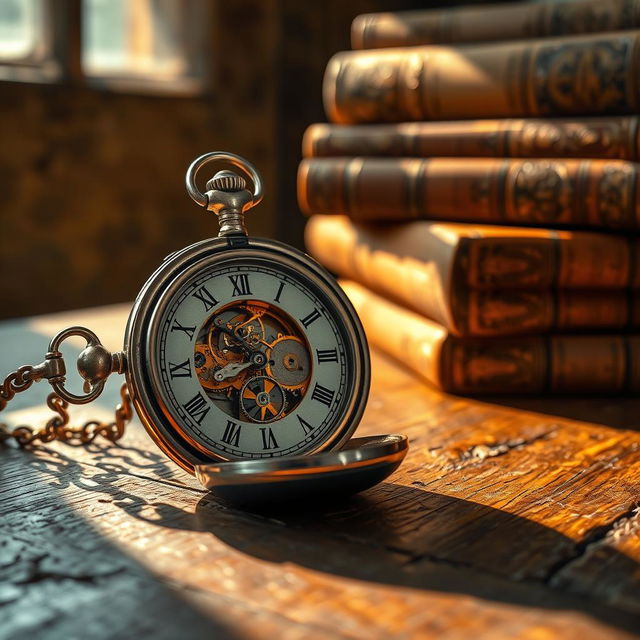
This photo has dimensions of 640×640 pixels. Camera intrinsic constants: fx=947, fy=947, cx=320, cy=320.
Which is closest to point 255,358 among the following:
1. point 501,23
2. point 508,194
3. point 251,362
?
point 251,362

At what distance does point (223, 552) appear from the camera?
2.90 feet

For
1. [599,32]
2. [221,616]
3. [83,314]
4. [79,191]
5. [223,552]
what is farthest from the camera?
[79,191]

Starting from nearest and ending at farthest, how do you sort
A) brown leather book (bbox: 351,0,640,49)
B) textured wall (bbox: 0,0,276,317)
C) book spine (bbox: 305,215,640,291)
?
book spine (bbox: 305,215,640,291)
brown leather book (bbox: 351,0,640,49)
textured wall (bbox: 0,0,276,317)

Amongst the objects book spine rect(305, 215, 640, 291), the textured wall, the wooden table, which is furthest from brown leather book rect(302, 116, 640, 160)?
the textured wall

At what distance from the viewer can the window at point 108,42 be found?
4.35 meters

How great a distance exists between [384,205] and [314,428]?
945 mm

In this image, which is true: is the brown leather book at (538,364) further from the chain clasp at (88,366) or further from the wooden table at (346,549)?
the chain clasp at (88,366)

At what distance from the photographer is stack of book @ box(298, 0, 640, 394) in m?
1.68

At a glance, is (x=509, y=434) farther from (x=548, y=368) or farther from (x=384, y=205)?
(x=384, y=205)

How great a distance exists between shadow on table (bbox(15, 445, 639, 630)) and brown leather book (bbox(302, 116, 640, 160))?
2.93 feet

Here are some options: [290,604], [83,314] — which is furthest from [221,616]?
[83,314]

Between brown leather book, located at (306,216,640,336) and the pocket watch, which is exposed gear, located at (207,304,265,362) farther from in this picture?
brown leather book, located at (306,216,640,336)

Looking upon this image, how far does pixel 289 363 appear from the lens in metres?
1.10

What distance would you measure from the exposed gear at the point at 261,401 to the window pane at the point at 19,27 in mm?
3692
